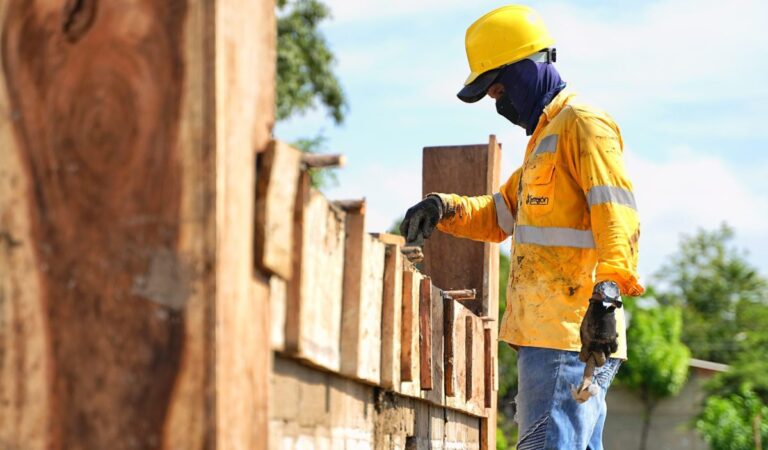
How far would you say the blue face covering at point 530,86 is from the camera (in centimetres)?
559

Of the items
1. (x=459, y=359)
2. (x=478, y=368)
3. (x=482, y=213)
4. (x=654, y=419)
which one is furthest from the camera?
(x=654, y=419)

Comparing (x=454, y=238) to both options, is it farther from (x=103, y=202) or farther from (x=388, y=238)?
(x=103, y=202)

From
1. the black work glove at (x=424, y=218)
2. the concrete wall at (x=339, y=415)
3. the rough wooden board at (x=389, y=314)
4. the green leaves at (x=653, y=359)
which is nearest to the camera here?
the concrete wall at (x=339, y=415)

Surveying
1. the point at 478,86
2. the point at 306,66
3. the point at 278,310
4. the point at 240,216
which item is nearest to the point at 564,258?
the point at 478,86

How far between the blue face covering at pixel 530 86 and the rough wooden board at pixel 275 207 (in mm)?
2614

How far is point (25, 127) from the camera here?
9.31 ft

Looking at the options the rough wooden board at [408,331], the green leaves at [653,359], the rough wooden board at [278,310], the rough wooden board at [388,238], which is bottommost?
the green leaves at [653,359]

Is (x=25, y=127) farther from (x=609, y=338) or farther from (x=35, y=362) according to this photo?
(x=609, y=338)

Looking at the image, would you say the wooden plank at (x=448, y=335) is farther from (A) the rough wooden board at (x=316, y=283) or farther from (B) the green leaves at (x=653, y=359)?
(B) the green leaves at (x=653, y=359)

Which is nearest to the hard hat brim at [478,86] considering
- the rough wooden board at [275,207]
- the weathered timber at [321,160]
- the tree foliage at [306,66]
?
the weathered timber at [321,160]

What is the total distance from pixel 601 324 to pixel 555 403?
0.42 m

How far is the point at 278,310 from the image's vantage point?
323 centimetres

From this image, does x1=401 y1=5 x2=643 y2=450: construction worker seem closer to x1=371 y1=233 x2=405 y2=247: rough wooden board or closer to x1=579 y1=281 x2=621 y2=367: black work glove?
x1=579 y1=281 x2=621 y2=367: black work glove

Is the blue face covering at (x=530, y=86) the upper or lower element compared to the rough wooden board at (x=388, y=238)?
upper
